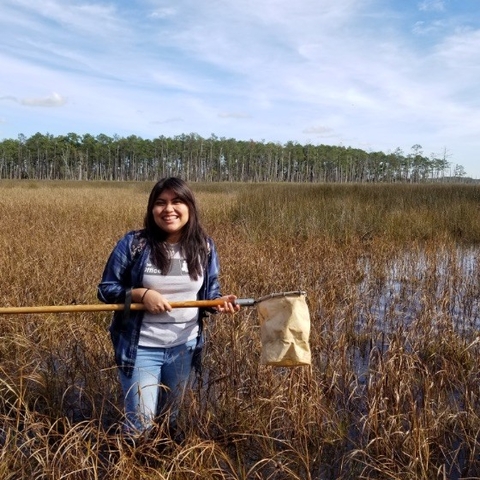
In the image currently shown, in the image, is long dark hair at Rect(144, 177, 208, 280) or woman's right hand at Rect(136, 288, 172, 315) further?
long dark hair at Rect(144, 177, 208, 280)

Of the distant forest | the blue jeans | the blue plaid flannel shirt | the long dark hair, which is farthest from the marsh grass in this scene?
the distant forest

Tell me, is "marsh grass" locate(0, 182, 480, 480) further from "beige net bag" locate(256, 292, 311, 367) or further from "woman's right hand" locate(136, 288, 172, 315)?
"woman's right hand" locate(136, 288, 172, 315)

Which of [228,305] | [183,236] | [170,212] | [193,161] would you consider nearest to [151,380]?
[228,305]

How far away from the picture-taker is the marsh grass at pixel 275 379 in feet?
8.11

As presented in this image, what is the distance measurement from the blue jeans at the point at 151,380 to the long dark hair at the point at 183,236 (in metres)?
0.42

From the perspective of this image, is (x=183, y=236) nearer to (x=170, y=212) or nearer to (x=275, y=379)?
(x=170, y=212)

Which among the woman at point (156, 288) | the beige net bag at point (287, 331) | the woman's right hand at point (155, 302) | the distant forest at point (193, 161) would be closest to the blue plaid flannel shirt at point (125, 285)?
the woman at point (156, 288)

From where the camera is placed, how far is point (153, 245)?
7.78 ft

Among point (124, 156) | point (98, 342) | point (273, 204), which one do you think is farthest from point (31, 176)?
point (98, 342)

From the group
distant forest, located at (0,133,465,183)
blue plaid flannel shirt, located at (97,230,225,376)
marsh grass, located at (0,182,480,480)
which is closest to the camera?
blue plaid flannel shirt, located at (97,230,225,376)

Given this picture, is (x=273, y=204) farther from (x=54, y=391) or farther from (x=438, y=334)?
(x=54, y=391)

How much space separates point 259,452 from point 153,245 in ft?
4.46

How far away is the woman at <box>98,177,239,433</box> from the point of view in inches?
92.0

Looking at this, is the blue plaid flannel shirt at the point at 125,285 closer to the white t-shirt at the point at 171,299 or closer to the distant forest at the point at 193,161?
the white t-shirt at the point at 171,299
